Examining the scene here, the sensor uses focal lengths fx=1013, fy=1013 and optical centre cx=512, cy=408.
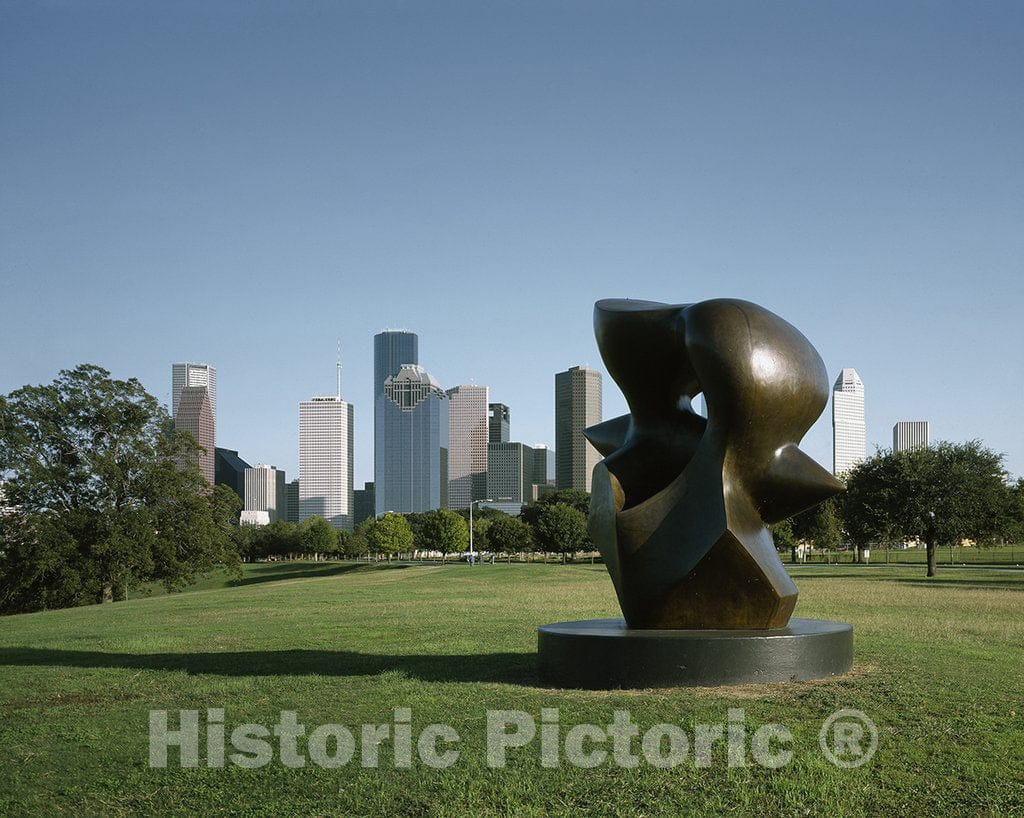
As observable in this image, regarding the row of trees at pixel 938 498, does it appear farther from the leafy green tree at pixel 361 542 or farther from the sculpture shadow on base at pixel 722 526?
the leafy green tree at pixel 361 542

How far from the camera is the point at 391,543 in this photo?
89375 millimetres

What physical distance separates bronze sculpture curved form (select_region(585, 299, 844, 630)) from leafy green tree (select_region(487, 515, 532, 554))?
78.9 metres

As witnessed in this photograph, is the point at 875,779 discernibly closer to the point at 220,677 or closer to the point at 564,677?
the point at 564,677

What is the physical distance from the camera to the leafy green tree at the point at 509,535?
92.1 m

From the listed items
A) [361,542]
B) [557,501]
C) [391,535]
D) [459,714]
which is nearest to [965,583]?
[459,714]

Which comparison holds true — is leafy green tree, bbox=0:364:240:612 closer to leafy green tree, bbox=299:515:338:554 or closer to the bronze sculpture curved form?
the bronze sculpture curved form

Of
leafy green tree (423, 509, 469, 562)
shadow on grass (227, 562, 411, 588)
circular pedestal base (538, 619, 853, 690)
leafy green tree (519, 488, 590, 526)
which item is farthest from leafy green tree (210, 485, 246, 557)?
leafy green tree (519, 488, 590, 526)

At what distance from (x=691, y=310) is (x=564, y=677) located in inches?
187

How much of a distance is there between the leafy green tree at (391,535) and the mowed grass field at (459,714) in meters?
68.3

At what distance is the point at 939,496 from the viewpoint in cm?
4169

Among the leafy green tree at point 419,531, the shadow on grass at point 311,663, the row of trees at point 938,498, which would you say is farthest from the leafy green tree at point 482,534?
the shadow on grass at point 311,663

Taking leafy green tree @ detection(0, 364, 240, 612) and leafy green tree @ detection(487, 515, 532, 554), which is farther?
leafy green tree @ detection(487, 515, 532, 554)

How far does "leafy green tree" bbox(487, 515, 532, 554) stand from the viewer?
302ft

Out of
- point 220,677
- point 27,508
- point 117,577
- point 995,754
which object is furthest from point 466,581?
point 995,754
